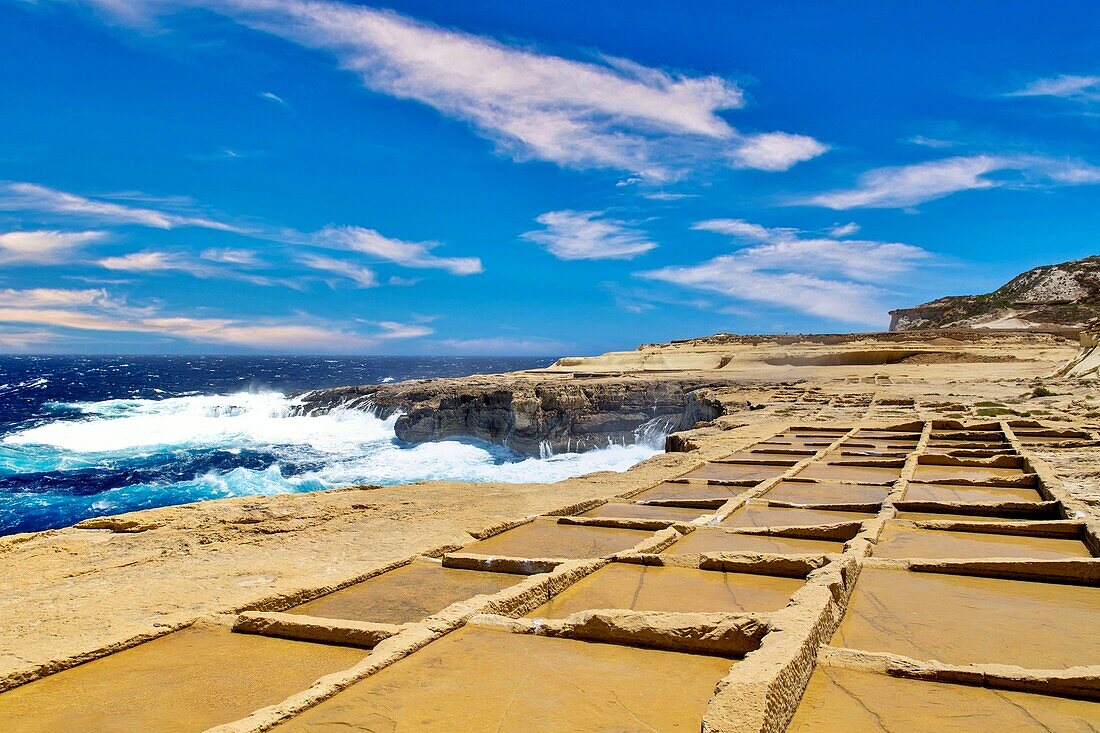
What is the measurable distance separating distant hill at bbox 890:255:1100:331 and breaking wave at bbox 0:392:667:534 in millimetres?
35325

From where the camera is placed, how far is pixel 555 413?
83.7 ft

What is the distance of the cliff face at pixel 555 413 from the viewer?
25109 mm

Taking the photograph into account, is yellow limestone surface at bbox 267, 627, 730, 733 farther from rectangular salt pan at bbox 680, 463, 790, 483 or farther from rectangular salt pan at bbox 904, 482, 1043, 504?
rectangular salt pan at bbox 680, 463, 790, 483

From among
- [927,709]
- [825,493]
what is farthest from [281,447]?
[927,709]

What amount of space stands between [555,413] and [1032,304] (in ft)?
139

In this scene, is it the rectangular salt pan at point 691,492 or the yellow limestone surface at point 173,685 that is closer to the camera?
the yellow limestone surface at point 173,685

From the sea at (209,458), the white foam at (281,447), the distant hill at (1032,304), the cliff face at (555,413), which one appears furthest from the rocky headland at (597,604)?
the distant hill at (1032,304)

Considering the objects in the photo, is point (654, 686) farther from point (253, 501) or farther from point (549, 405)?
point (549, 405)

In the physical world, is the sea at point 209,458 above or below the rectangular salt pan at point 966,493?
below

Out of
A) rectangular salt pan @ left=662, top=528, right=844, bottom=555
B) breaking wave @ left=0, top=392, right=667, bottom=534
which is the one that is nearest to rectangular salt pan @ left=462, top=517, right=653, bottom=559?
rectangular salt pan @ left=662, top=528, right=844, bottom=555

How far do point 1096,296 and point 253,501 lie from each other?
60.1 m

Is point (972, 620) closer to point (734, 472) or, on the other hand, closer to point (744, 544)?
point (744, 544)

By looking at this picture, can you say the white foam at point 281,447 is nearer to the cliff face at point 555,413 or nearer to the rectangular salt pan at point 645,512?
the cliff face at point 555,413

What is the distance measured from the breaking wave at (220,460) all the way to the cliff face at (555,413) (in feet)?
1.84
